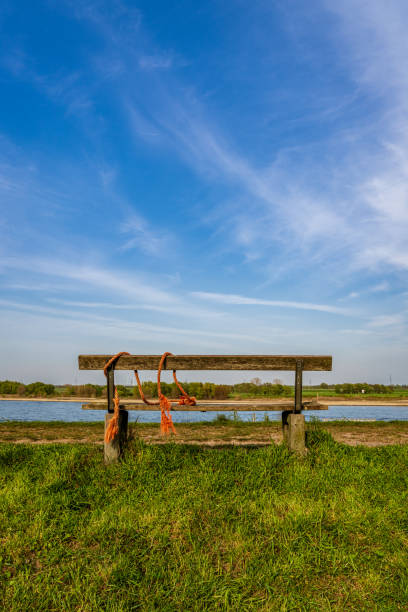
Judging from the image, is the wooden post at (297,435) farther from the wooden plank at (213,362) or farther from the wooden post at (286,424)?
the wooden plank at (213,362)

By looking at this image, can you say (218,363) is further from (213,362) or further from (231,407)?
(231,407)

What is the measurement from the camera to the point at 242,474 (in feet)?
15.7

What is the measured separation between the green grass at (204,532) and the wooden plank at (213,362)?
1.11 m

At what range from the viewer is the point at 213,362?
18.7 feet

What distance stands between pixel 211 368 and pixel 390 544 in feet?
9.44

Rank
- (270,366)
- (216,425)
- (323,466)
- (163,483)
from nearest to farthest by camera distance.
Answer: (163,483)
(323,466)
(270,366)
(216,425)

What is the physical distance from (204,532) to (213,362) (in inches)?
93.8

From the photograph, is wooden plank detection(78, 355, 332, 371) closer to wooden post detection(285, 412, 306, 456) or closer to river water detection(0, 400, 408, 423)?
wooden post detection(285, 412, 306, 456)

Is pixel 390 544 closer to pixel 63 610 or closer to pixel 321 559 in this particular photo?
pixel 321 559

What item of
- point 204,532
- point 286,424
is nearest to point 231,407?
point 286,424

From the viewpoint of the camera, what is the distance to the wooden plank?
223 inches

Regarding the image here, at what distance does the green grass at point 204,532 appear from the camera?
3.00m

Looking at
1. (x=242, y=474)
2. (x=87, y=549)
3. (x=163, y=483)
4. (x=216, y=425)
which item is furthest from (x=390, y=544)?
(x=216, y=425)

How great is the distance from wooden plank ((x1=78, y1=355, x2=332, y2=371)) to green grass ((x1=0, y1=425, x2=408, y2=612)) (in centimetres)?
111
